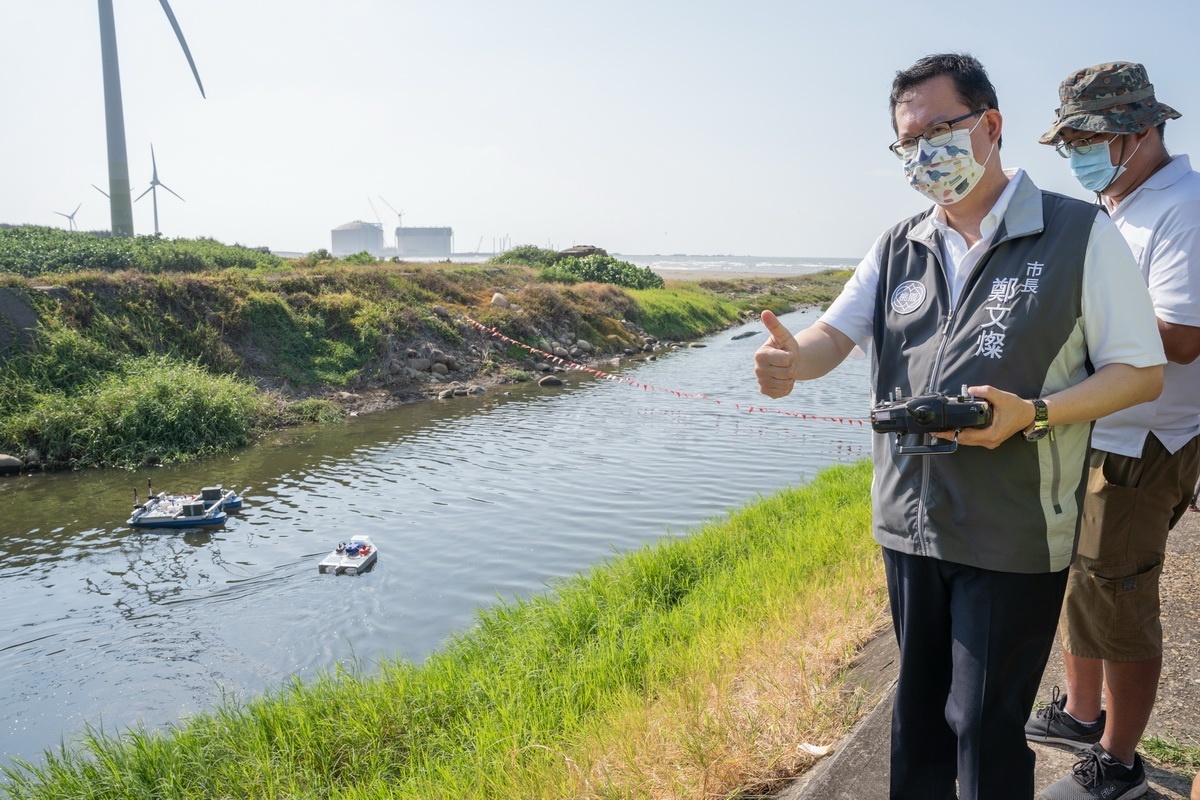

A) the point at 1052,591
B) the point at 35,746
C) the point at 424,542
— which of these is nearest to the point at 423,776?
the point at 1052,591

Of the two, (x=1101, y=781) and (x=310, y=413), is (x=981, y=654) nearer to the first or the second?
(x=1101, y=781)

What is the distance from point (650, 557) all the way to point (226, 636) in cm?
371

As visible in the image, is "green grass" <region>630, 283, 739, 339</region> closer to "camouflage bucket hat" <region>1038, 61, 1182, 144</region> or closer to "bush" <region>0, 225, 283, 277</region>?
"bush" <region>0, 225, 283, 277</region>

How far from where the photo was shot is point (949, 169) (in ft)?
7.28

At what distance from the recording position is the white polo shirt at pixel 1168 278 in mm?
2383

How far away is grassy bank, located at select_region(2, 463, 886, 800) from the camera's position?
3.20 metres

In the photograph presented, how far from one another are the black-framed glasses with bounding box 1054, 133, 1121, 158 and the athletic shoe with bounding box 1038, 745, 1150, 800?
191 centimetres

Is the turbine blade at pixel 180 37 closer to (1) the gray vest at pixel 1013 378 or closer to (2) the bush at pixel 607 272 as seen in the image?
Answer: (2) the bush at pixel 607 272

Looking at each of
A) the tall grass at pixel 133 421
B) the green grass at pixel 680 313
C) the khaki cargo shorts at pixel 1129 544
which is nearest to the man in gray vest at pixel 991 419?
the khaki cargo shorts at pixel 1129 544

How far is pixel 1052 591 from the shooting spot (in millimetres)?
1991

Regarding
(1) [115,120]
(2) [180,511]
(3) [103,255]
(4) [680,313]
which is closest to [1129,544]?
(2) [180,511]

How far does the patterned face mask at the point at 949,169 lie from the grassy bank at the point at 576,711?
2029 mm

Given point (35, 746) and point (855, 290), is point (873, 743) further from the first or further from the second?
point (35, 746)

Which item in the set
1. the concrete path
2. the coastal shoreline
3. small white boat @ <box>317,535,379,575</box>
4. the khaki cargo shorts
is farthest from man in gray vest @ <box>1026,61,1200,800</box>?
the coastal shoreline
